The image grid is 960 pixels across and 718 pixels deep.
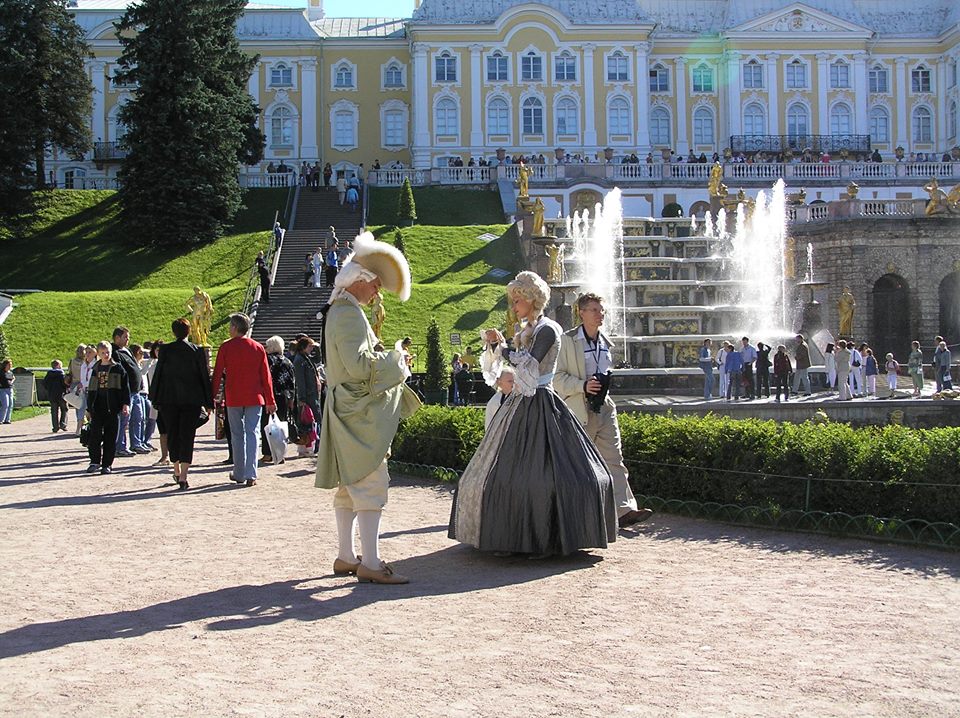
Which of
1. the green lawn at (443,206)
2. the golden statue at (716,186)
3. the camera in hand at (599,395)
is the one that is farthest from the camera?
the green lawn at (443,206)

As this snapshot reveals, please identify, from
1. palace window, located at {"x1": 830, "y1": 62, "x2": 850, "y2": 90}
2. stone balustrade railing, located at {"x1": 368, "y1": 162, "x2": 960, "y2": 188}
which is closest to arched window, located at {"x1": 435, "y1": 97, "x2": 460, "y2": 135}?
stone balustrade railing, located at {"x1": 368, "y1": 162, "x2": 960, "y2": 188}

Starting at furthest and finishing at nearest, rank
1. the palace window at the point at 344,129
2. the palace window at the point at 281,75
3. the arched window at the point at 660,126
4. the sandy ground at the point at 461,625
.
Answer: the palace window at the point at 344,129 < the palace window at the point at 281,75 < the arched window at the point at 660,126 < the sandy ground at the point at 461,625

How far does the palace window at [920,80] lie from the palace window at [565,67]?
691 inches

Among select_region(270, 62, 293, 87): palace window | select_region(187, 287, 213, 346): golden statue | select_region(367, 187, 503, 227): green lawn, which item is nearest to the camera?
select_region(187, 287, 213, 346): golden statue

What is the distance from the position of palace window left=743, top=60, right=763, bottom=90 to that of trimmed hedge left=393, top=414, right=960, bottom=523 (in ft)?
177

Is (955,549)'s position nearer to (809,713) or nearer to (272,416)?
(809,713)

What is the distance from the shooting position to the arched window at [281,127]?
6338 cm

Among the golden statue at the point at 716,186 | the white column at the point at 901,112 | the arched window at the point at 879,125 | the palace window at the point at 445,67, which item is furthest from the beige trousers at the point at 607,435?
the white column at the point at 901,112

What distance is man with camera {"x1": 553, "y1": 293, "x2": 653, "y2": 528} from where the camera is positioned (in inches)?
362

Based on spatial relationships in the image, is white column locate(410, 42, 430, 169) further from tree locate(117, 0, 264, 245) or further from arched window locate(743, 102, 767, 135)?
tree locate(117, 0, 264, 245)

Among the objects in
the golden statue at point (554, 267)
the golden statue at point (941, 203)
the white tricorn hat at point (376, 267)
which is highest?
the golden statue at point (941, 203)

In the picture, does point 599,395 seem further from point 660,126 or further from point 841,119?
point 841,119

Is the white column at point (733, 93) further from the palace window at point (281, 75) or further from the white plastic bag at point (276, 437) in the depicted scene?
the white plastic bag at point (276, 437)

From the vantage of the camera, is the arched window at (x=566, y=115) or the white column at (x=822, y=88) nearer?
the arched window at (x=566, y=115)
